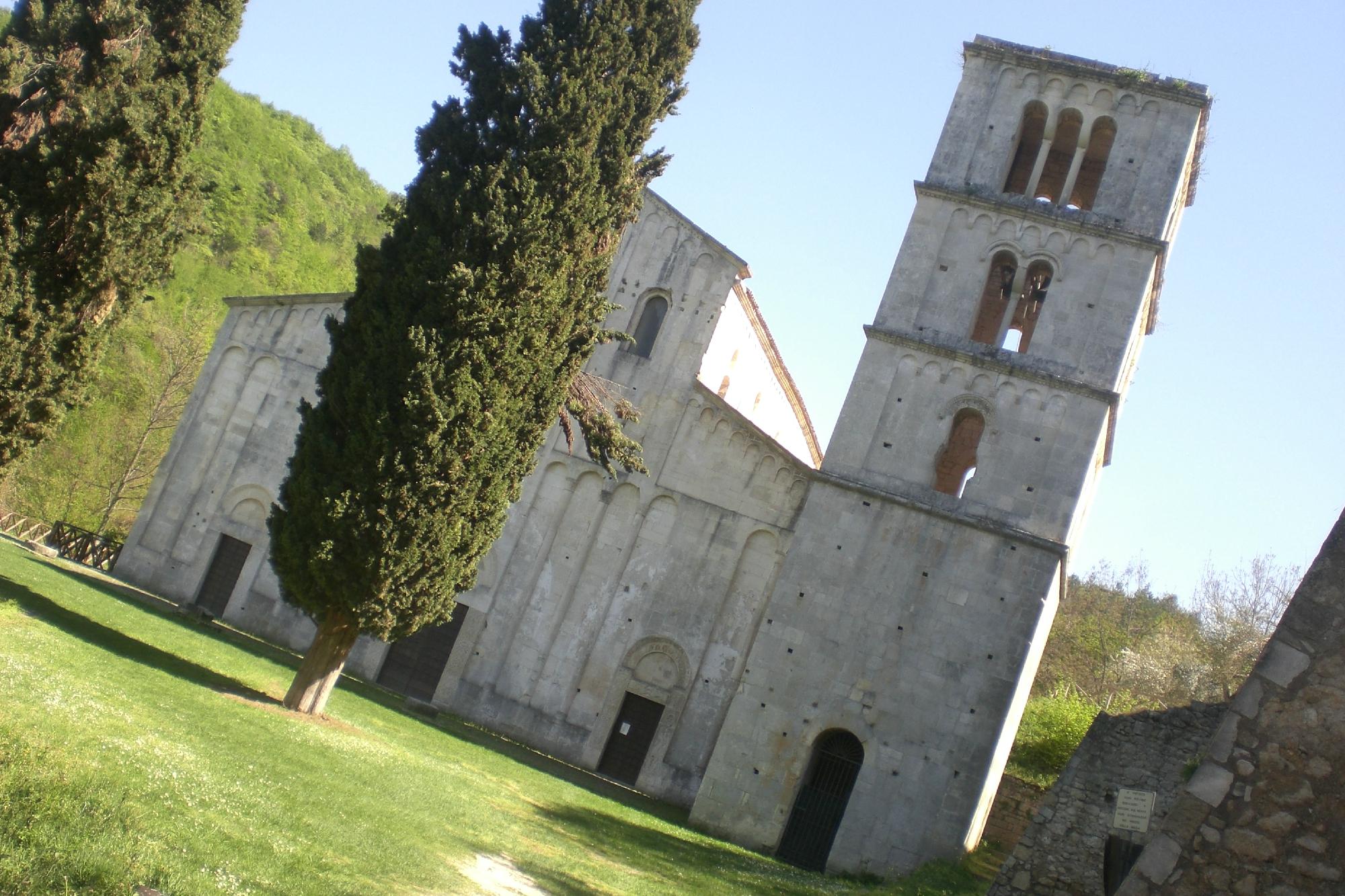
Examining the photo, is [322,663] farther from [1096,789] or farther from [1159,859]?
[1159,859]

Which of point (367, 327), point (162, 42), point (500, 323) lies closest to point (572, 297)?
point (500, 323)

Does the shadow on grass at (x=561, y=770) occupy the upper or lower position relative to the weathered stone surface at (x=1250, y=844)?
lower

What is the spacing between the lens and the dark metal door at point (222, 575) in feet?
80.7

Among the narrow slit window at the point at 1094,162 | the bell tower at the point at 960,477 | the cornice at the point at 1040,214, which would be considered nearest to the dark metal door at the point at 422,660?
the bell tower at the point at 960,477

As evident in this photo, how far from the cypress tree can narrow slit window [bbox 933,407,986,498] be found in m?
8.07

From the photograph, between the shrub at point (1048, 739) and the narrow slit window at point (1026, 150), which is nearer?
the narrow slit window at point (1026, 150)

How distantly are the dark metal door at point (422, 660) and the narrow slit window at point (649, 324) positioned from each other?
645cm

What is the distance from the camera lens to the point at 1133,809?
1036cm

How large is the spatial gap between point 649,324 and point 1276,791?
61.0 ft

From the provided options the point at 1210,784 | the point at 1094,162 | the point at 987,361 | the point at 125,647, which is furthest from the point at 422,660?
the point at 1210,784

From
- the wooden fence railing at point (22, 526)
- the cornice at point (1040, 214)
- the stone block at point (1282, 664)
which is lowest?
the wooden fence railing at point (22, 526)

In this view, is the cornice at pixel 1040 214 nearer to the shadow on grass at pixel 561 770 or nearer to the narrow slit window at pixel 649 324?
the narrow slit window at pixel 649 324

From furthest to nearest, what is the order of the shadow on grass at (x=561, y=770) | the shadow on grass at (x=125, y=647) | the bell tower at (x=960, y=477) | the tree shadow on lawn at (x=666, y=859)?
the shadow on grass at (x=561, y=770)
the bell tower at (x=960, y=477)
the shadow on grass at (x=125, y=647)
the tree shadow on lawn at (x=666, y=859)

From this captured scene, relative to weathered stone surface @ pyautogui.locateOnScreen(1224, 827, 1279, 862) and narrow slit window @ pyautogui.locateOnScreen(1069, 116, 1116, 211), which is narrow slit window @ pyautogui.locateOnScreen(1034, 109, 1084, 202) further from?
weathered stone surface @ pyautogui.locateOnScreen(1224, 827, 1279, 862)
